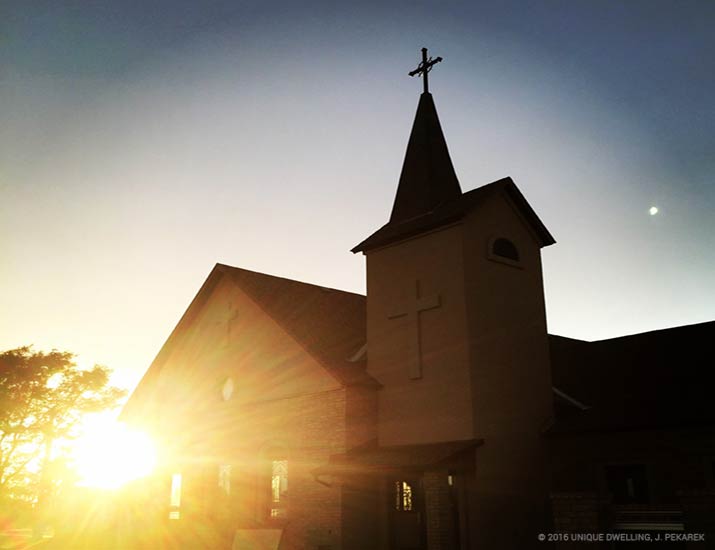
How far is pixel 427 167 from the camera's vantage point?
20672mm

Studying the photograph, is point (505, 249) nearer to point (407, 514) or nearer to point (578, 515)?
point (407, 514)

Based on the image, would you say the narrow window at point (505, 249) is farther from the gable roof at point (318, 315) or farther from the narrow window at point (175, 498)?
the narrow window at point (175, 498)

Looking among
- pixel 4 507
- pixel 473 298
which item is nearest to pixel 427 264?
pixel 473 298

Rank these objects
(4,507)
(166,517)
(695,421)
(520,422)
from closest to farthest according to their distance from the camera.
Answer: (695,421) < (520,422) < (166,517) < (4,507)

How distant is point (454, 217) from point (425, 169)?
357 centimetres

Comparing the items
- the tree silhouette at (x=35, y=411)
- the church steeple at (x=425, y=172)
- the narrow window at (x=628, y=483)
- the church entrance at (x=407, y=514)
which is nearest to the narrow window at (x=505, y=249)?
the church steeple at (x=425, y=172)

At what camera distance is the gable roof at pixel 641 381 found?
1557 cm

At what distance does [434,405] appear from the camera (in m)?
16.9

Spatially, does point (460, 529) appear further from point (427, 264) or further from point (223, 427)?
point (223, 427)

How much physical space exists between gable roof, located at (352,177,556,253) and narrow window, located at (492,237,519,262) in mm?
1146

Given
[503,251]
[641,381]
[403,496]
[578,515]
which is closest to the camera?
[578,515]

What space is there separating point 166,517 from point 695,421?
1710 centimetres

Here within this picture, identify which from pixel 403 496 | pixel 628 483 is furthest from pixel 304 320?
pixel 628 483

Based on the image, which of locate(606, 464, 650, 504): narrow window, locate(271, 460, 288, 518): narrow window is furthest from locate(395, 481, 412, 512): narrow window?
locate(606, 464, 650, 504): narrow window
